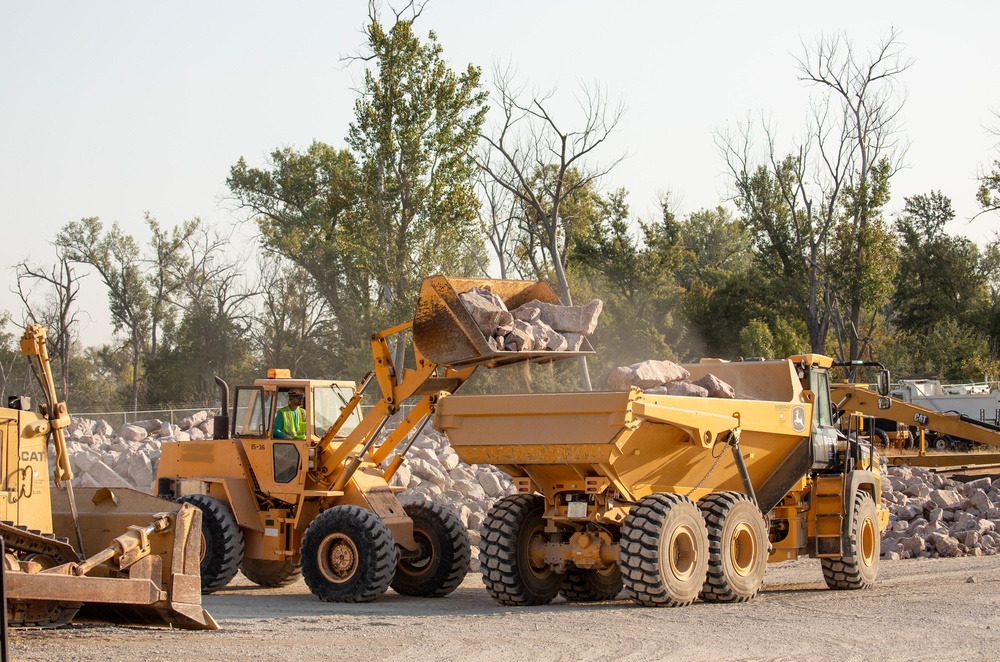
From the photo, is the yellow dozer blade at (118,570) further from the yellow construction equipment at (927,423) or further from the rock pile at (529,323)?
the yellow construction equipment at (927,423)

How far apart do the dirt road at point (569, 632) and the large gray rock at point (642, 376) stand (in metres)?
2.17

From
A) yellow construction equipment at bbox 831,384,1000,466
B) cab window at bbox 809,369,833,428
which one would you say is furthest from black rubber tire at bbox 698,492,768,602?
yellow construction equipment at bbox 831,384,1000,466

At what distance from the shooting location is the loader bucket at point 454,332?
37.8 feet

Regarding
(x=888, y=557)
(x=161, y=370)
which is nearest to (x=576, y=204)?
(x=161, y=370)

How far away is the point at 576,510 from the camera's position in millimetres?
11047

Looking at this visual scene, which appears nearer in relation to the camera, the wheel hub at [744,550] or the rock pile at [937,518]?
the wheel hub at [744,550]

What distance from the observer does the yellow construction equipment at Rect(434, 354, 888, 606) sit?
417 inches

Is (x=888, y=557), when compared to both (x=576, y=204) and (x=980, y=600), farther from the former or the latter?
(x=576, y=204)

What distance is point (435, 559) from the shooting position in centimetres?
1277

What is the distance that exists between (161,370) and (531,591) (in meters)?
36.6

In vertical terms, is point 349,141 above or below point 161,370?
above

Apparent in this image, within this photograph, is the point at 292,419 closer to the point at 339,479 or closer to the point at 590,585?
the point at 339,479

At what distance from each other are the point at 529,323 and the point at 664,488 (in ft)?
7.01

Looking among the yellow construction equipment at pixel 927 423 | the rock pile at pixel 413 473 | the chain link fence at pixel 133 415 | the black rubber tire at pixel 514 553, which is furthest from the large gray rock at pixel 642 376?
the chain link fence at pixel 133 415
